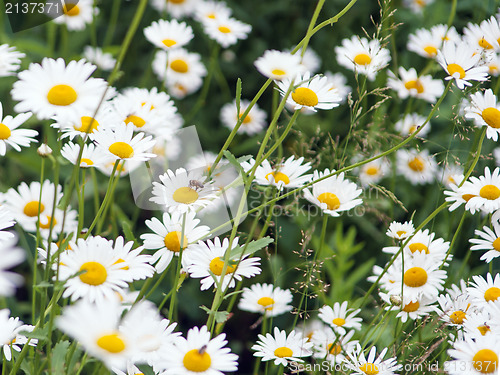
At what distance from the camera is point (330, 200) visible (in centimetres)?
107

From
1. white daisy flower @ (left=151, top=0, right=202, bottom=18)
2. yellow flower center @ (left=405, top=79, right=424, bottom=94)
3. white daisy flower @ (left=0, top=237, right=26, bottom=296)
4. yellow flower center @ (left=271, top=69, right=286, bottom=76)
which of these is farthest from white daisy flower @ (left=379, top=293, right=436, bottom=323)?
white daisy flower @ (left=151, top=0, right=202, bottom=18)

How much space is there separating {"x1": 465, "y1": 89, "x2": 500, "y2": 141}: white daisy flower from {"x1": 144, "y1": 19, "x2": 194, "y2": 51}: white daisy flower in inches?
31.2

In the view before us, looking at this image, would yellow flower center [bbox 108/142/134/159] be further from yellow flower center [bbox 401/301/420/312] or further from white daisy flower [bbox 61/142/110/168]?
yellow flower center [bbox 401/301/420/312]

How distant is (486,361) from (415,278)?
0.22m

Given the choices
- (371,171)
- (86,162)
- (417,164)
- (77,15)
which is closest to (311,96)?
(86,162)

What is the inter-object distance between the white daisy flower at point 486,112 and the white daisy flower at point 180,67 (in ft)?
4.01

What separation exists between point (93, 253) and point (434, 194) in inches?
45.2

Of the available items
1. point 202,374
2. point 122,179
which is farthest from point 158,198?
point 122,179

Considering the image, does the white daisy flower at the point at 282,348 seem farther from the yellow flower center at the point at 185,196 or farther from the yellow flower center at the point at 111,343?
the yellow flower center at the point at 111,343

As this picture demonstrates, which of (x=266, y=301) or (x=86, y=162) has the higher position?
(x=86, y=162)

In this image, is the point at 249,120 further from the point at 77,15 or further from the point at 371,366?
the point at 371,366

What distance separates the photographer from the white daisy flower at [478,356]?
83 cm

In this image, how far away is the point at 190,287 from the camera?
169 cm

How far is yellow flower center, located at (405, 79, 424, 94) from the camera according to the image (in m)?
1.67
